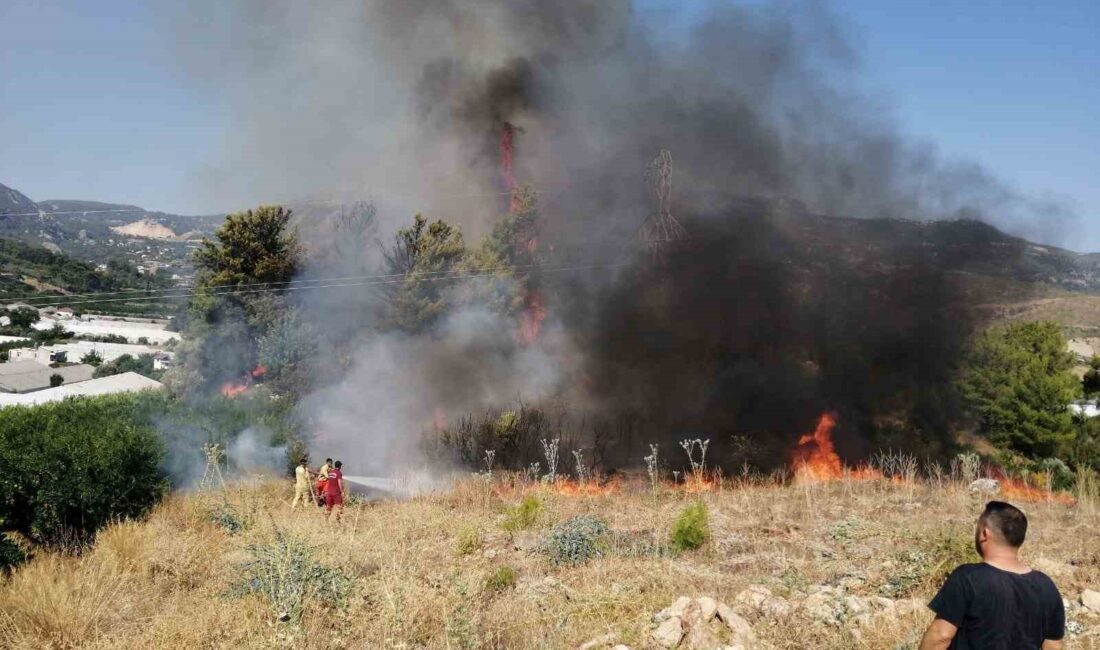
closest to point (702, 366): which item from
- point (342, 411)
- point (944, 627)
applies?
point (342, 411)

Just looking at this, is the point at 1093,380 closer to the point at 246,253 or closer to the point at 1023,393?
the point at 1023,393

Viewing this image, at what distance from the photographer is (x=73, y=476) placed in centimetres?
1018

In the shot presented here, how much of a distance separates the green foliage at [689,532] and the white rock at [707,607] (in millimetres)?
2811

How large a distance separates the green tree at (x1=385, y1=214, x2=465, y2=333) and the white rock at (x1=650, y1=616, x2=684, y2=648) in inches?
738

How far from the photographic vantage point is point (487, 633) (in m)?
6.36

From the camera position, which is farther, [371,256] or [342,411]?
[371,256]

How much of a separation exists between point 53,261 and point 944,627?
72842 mm

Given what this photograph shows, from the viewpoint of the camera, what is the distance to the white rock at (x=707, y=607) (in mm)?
6309

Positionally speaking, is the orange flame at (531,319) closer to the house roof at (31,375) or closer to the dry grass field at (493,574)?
the dry grass field at (493,574)

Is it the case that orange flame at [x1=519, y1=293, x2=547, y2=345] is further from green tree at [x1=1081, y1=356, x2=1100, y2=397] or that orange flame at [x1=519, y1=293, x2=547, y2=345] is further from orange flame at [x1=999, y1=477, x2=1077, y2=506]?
green tree at [x1=1081, y1=356, x2=1100, y2=397]

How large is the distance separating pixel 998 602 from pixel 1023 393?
89.6ft

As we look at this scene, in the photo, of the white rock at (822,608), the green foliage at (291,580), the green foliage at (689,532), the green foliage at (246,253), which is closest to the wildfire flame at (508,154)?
the green foliage at (246,253)

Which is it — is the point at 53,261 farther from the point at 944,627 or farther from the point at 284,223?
the point at 944,627

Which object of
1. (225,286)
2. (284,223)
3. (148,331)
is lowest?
(148,331)
